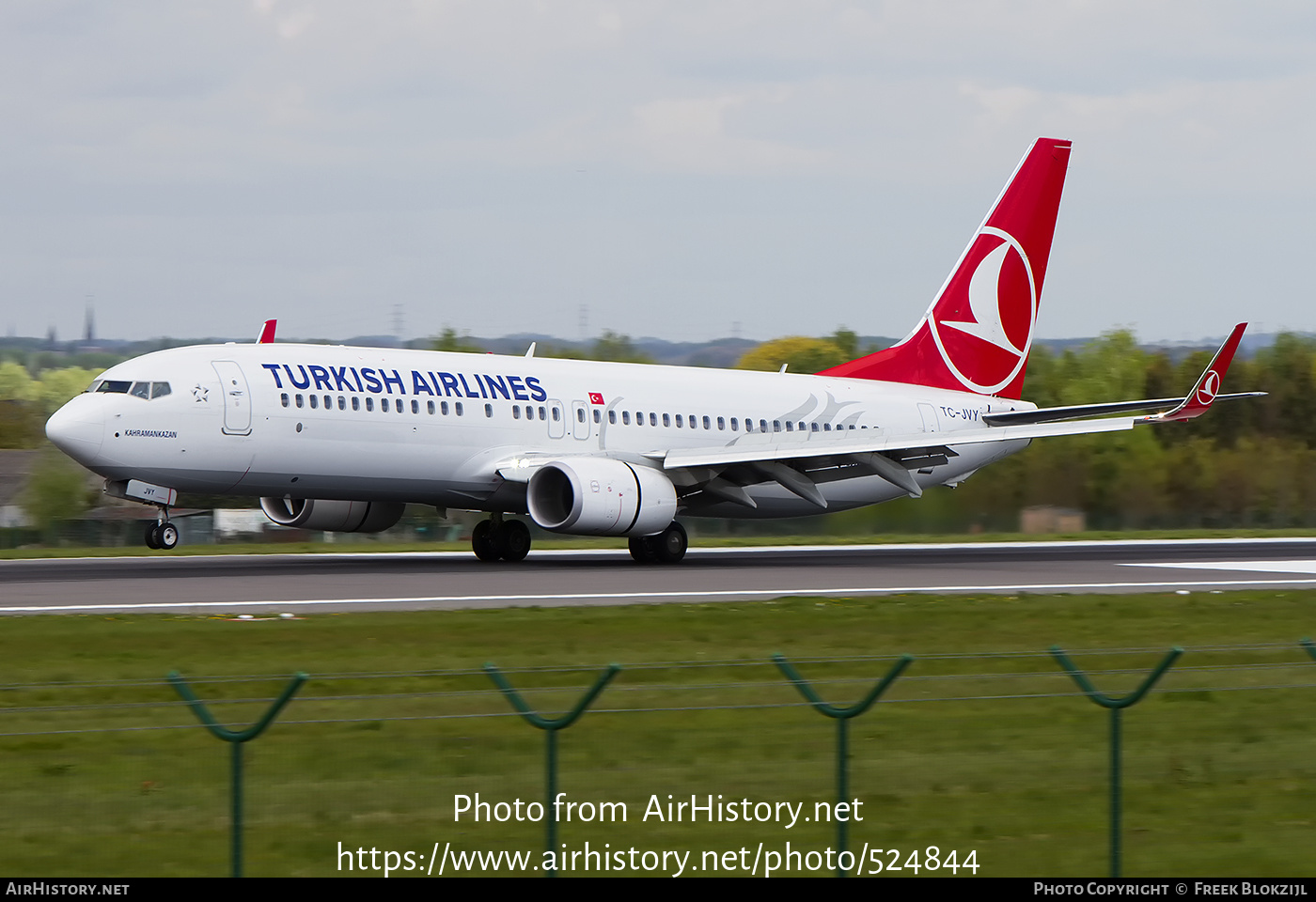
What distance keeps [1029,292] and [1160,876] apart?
34.5m

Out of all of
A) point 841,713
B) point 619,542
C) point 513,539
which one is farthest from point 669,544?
point 841,713

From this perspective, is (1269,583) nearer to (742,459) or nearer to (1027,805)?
(742,459)

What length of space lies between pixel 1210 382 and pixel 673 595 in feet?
40.2

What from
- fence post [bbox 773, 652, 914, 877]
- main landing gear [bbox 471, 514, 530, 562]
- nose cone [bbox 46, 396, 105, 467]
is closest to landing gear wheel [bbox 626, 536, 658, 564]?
main landing gear [bbox 471, 514, 530, 562]

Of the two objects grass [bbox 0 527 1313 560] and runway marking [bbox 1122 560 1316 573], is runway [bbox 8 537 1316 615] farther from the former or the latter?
grass [bbox 0 527 1313 560]

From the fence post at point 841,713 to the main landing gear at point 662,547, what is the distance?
79.7 feet

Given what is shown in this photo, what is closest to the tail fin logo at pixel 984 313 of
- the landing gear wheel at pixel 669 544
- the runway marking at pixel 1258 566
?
the runway marking at pixel 1258 566

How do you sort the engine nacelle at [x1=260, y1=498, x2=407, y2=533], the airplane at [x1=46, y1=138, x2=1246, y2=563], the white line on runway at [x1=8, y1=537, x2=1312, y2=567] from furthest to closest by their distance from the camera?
the white line on runway at [x1=8, y1=537, x2=1312, y2=567], the engine nacelle at [x1=260, y1=498, x2=407, y2=533], the airplane at [x1=46, y1=138, x2=1246, y2=563]

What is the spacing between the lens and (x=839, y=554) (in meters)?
39.0

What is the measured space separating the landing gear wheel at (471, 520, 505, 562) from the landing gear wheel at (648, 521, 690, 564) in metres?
3.20

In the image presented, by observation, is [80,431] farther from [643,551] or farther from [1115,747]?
[1115,747]

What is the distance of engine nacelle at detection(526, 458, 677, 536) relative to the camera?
3062cm

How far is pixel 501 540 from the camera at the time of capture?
3453cm

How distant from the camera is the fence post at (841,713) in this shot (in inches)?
340
